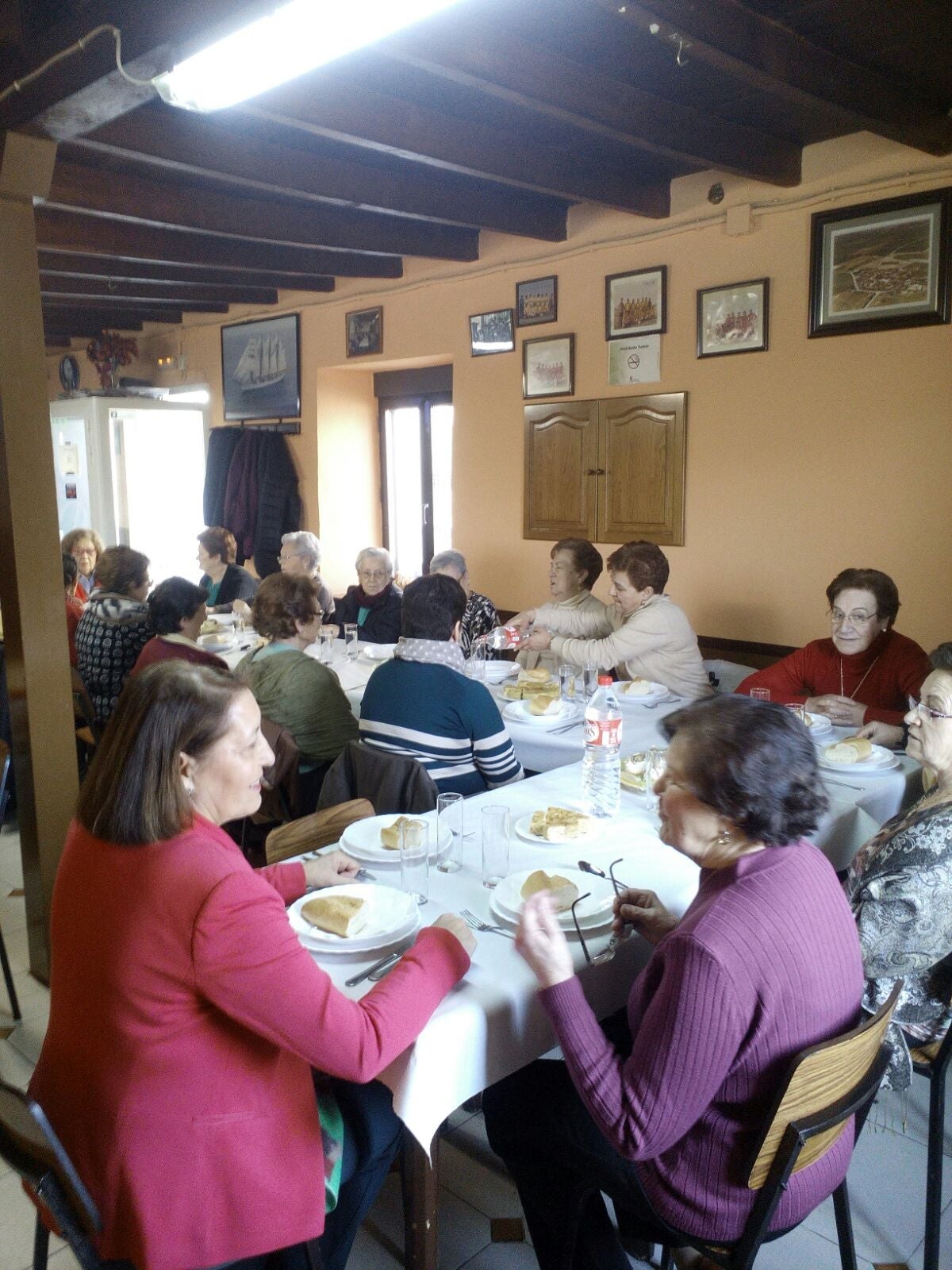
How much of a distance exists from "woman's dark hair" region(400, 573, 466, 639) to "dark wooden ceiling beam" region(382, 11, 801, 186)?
152 centimetres

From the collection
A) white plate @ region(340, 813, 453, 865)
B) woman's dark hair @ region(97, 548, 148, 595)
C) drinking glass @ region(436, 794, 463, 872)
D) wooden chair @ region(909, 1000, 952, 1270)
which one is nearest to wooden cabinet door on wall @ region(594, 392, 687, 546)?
woman's dark hair @ region(97, 548, 148, 595)

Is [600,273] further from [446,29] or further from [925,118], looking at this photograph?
[446,29]

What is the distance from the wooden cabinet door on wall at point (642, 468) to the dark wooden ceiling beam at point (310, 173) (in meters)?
1.08

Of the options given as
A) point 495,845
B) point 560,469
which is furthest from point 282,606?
point 560,469

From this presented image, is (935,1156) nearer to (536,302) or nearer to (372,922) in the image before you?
(372,922)

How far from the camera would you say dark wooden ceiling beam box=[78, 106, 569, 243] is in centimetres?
353

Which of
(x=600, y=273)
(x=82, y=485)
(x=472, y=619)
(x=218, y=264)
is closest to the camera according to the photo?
(x=472, y=619)

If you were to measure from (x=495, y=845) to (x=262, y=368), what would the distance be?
20.6 feet

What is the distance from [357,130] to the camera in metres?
3.43

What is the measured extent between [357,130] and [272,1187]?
3.40 m

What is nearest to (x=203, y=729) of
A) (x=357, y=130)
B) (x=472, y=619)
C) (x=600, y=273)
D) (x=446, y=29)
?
(x=446, y=29)

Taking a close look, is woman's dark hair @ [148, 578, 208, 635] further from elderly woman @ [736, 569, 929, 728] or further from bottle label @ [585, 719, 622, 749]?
elderly woman @ [736, 569, 929, 728]

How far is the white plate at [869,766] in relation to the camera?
103 inches

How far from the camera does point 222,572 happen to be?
590 centimetres
